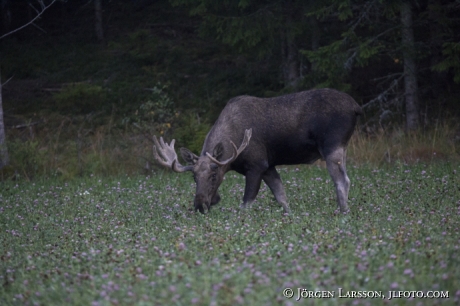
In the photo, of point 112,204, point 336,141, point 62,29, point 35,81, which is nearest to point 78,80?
point 35,81

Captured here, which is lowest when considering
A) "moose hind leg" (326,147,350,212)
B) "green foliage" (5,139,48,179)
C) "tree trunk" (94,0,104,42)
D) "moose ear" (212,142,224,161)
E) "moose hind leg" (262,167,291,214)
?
"green foliage" (5,139,48,179)

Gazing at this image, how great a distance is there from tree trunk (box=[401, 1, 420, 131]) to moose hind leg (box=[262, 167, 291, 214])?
7.73m

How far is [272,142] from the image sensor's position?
10.5m

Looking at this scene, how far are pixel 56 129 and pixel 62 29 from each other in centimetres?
1038

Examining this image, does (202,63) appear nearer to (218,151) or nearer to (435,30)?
(435,30)

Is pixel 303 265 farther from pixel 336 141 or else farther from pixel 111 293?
pixel 336 141

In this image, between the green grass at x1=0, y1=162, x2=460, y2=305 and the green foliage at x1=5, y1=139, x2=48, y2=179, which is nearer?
the green grass at x1=0, y1=162, x2=460, y2=305

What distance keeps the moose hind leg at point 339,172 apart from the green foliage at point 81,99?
1441 cm

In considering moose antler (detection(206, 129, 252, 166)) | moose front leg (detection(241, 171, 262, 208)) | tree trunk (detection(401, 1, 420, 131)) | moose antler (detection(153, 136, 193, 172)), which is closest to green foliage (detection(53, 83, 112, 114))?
tree trunk (detection(401, 1, 420, 131))

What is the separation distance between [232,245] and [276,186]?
12.0ft

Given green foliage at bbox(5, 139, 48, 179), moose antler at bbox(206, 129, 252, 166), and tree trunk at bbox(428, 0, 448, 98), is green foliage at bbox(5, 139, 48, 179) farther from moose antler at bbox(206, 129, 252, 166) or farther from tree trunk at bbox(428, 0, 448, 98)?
tree trunk at bbox(428, 0, 448, 98)

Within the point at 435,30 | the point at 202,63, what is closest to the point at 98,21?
the point at 202,63

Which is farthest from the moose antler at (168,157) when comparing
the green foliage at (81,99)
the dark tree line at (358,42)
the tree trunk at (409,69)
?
the green foliage at (81,99)

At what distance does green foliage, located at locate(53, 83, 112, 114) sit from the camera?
23172 millimetres
